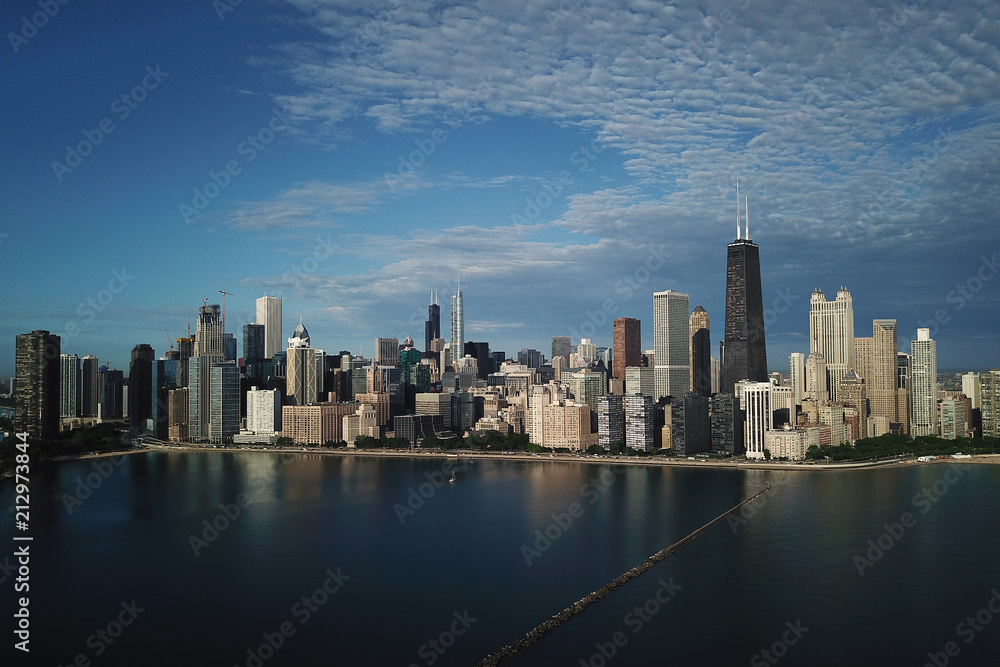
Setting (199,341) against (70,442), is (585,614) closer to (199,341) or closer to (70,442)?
(70,442)

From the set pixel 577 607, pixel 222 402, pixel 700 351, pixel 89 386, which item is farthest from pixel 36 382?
pixel 700 351

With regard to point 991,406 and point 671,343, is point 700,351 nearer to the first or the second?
point 671,343

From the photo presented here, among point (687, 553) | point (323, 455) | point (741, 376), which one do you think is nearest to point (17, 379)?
point (323, 455)

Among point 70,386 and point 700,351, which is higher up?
point 700,351

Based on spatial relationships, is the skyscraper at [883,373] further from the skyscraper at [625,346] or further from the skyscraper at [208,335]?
the skyscraper at [208,335]

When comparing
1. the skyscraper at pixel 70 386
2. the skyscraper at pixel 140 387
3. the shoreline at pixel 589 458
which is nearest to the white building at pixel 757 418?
the shoreline at pixel 589 458

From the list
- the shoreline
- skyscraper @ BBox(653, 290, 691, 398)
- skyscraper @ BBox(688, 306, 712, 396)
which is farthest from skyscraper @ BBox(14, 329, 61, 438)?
skyscraper @ BBox(688, 306, 712, 396)
